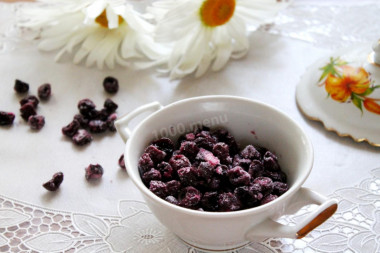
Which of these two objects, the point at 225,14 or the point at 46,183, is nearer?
the point at 46,183

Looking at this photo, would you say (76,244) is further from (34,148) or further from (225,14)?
(225,14)

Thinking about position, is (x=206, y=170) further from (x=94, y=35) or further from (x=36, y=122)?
(x=94, y=35)

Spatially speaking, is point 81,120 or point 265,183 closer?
point 265,183

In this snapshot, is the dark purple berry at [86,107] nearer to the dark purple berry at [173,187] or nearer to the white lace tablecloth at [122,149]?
the white lace tablecloth at [122,149]

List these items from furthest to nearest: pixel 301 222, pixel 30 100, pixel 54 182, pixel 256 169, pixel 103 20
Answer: pixel 103 20
pixel 30 100
pixel 54 182
pixel 256 169
pixel 301 222

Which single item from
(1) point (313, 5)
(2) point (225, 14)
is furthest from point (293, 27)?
(2) point (225, 14)

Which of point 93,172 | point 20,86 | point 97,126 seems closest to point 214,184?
point 93,172

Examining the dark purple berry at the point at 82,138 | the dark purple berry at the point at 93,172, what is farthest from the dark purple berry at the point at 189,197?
the dark purple berry at the point at 82,138
